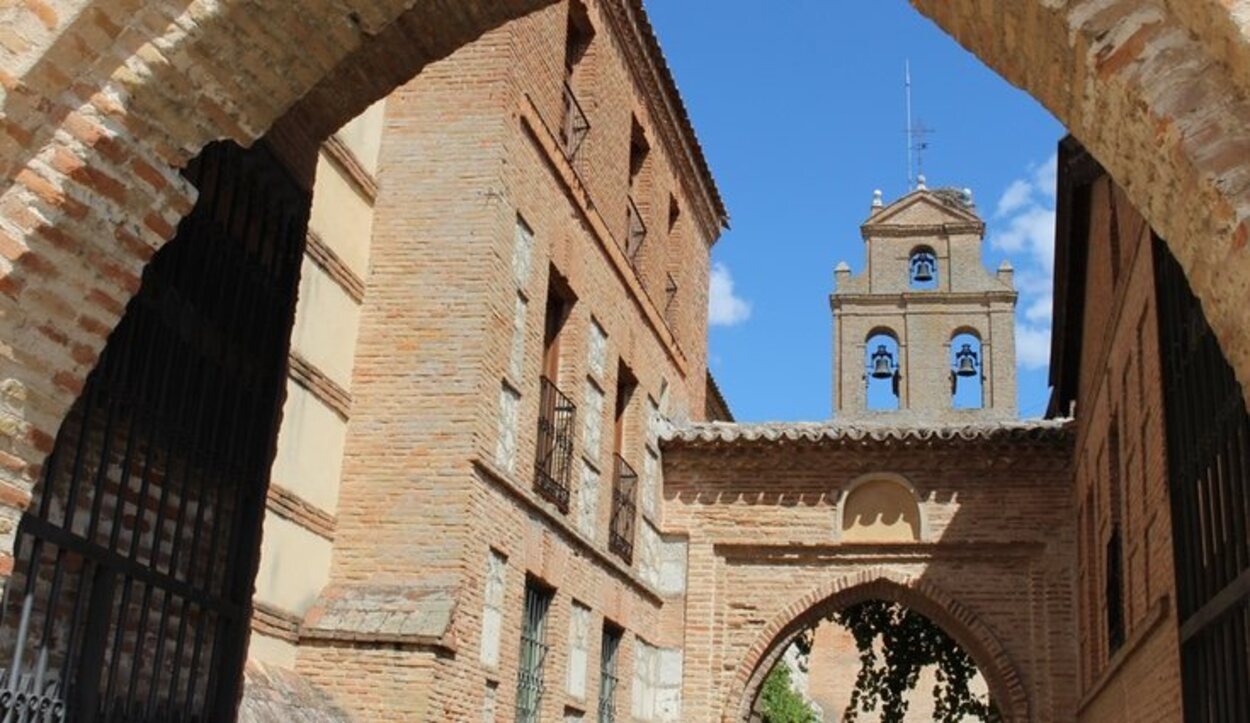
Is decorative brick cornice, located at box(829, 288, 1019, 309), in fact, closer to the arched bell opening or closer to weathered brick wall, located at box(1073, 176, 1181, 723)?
the arched bell opening

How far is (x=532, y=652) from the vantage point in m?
11.7

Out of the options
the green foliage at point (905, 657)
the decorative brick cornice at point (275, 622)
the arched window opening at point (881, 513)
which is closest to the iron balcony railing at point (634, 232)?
the arched window opening at point (881, 513)

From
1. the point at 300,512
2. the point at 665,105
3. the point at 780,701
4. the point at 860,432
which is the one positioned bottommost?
the point at 300,512

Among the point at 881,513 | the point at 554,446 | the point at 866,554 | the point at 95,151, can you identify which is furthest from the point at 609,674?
the point at 95,151

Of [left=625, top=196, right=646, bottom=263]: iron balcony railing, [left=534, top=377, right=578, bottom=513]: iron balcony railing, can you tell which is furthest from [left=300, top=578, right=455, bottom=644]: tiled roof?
[left=625, top=196, right=646, bottom=263]: iron balcony railing

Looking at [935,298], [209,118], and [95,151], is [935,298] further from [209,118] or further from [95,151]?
[95,151]

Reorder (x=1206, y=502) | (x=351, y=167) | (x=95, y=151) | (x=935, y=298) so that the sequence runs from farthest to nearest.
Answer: (x=935, y=298) → (x=351, y=167) → (x=1206, y=502) → (x=95, y=151)

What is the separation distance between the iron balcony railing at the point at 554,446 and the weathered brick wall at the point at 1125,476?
462 centimetres

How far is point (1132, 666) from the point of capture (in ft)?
32.1

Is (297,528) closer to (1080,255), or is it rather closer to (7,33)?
(7,33)

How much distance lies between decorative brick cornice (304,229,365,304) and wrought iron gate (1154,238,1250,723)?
5461mm

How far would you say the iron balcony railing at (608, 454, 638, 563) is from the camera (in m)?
14.1

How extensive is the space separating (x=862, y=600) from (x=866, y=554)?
2.08ft

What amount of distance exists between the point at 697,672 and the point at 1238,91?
13123mm
